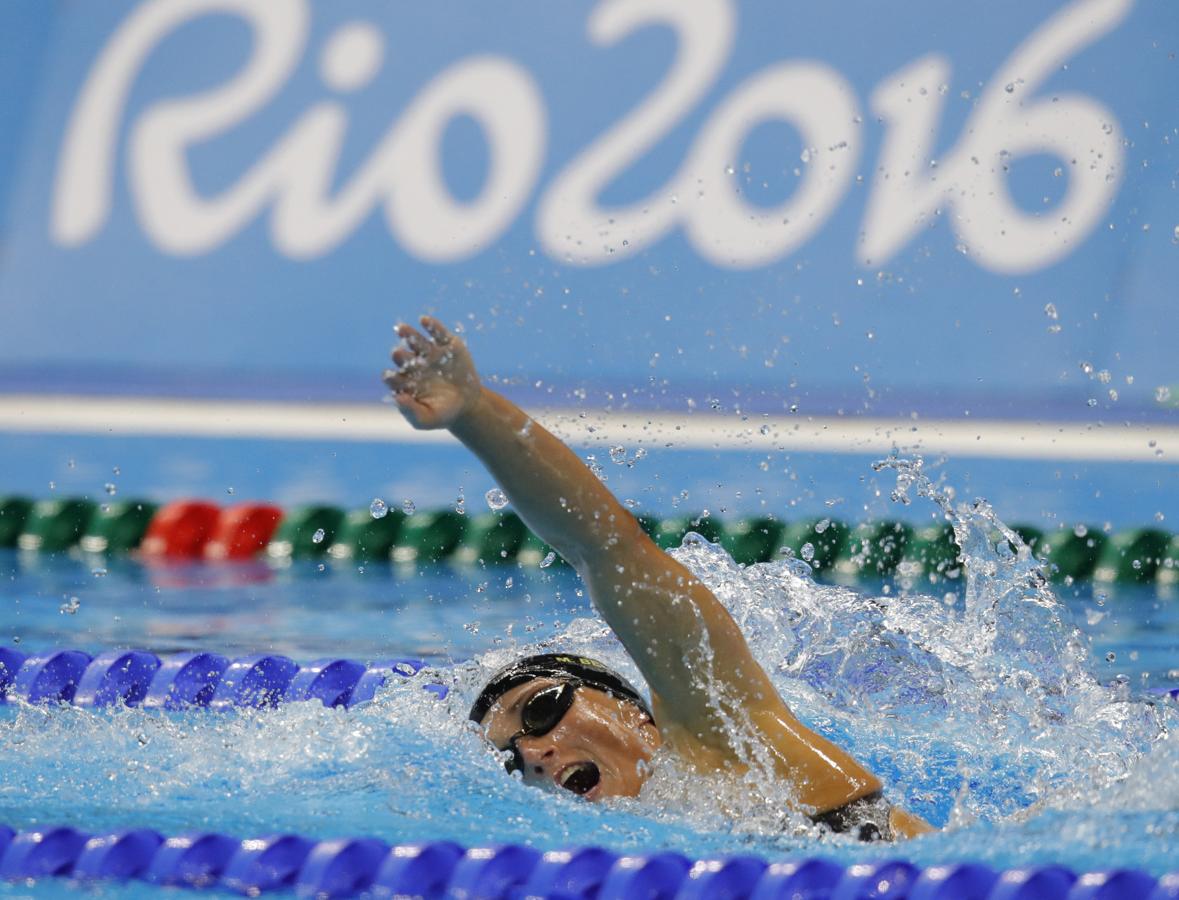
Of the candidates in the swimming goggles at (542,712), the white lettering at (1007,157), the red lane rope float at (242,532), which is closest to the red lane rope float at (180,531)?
the red lane rope float at (242,532)

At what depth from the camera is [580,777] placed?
7.40ft

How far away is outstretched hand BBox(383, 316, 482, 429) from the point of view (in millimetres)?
1953

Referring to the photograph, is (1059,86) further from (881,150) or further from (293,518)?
(293,518)

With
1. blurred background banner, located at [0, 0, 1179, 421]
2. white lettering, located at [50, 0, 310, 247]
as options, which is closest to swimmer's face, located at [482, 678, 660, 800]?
blurred background banner, located at [0, 0, 1179, 421]

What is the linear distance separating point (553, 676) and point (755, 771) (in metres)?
0.29

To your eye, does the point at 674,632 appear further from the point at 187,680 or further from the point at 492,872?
the point at 187,680

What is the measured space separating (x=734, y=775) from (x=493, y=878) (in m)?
0.33

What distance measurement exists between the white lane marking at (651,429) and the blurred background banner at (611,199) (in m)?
0.08

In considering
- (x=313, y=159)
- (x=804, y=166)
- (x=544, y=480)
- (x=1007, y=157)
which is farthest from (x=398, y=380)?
(x=313, y=159)

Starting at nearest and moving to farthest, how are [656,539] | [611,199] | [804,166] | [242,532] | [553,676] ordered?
[553,676] → [656,539] → [242,532] → [804,166] → [611,199]

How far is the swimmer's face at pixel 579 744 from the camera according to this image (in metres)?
2.25

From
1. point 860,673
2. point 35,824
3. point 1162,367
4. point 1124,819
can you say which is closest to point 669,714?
point 1124,819

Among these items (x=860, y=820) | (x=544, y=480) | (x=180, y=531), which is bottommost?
(x=180, y=531)

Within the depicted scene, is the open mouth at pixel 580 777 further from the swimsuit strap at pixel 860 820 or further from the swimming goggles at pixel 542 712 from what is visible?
the swimsuit strap at pixel 860 820
